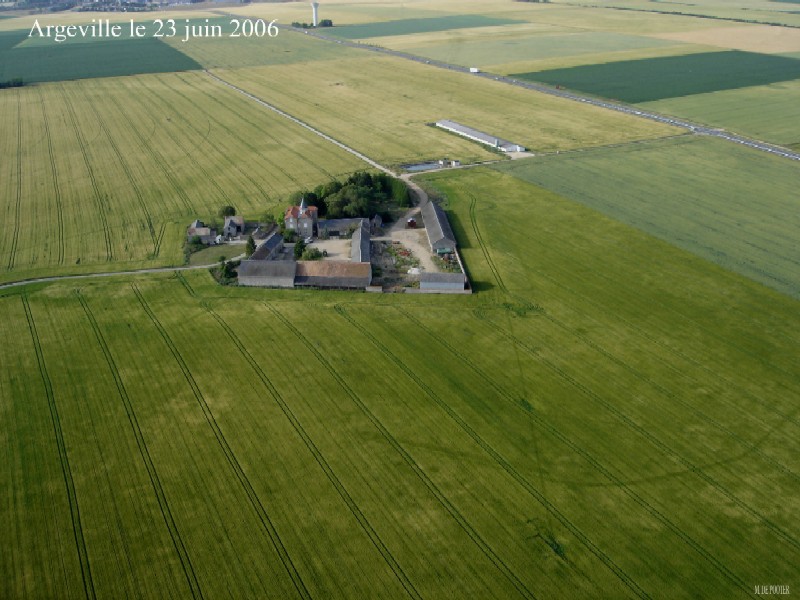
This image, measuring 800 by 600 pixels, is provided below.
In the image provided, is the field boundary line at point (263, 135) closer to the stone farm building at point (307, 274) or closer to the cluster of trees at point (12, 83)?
the stone farm building at point (307, 274)

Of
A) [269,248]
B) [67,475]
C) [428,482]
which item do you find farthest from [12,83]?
[428,482]

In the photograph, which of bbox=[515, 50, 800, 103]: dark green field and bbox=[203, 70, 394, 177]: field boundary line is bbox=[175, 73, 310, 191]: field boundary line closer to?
bbox=[203, 70, 394, 177]: field boundary line

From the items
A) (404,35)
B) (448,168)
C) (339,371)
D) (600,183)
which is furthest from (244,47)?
(339,371)

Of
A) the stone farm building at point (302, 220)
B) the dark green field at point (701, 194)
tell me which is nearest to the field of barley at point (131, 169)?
the stone farm building at point (302, 220)

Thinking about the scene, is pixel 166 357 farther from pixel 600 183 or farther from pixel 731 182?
pixel 731 182

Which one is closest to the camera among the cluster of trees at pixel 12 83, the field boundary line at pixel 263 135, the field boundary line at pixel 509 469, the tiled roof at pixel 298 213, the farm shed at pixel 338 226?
the field boundary line at pixel 509 469
